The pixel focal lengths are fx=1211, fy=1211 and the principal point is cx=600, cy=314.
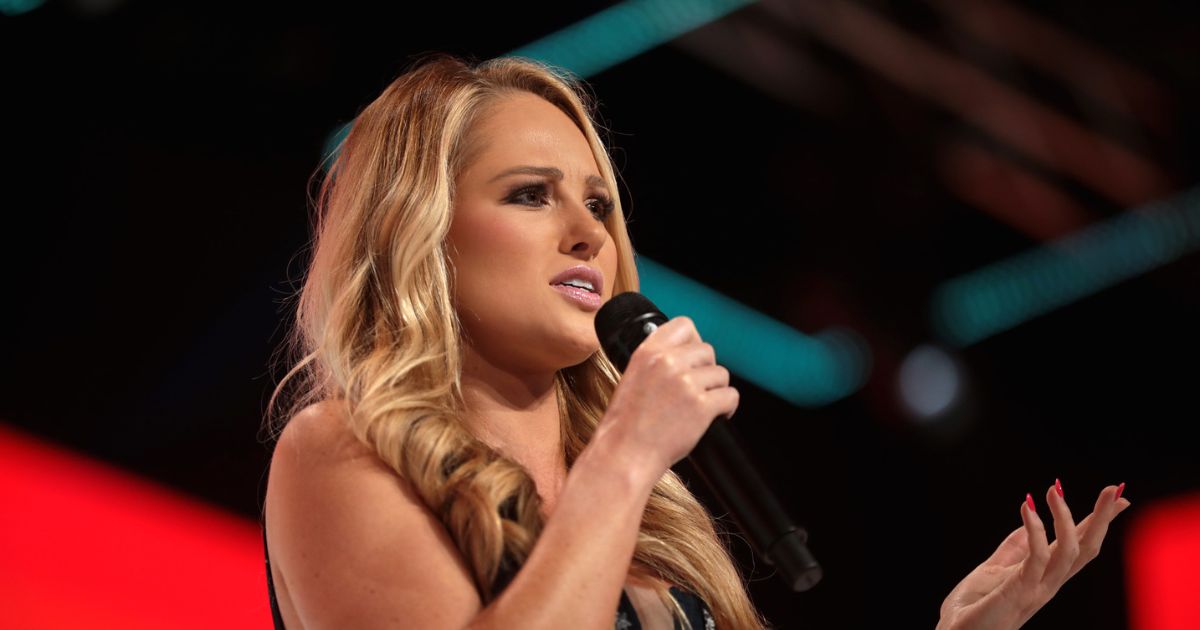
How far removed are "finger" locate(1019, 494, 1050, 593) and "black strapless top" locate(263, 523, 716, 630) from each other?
1.43 feet

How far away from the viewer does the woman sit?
51.2 inches

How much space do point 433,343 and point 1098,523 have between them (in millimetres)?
936

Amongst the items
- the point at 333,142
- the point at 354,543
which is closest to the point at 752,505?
the point at 354,543

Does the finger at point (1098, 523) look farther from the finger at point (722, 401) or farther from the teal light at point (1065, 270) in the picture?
the teal light at point (1065, 270)

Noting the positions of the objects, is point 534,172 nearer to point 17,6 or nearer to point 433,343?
point 433,343

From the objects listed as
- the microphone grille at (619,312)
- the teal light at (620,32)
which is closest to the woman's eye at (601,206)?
the microphone grille at (619,312)

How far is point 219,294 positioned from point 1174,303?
9.44 ft

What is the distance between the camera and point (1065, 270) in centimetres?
381

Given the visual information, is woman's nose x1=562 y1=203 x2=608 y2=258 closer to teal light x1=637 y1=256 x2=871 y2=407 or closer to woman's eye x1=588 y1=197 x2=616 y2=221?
woman's eye x1=588 y1=197 x2=616 y2=221

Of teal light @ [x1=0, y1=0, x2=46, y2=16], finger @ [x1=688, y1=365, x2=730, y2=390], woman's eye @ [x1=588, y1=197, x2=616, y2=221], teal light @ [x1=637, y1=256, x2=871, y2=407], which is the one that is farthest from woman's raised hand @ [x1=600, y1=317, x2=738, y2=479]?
teal light @ [x1=637, y1=256, x2=871, y2=407]

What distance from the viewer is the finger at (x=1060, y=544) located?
1605mm

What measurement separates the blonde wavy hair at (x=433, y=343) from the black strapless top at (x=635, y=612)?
40mm

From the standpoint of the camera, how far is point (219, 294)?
8.64ft

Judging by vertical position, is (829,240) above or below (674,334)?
below
